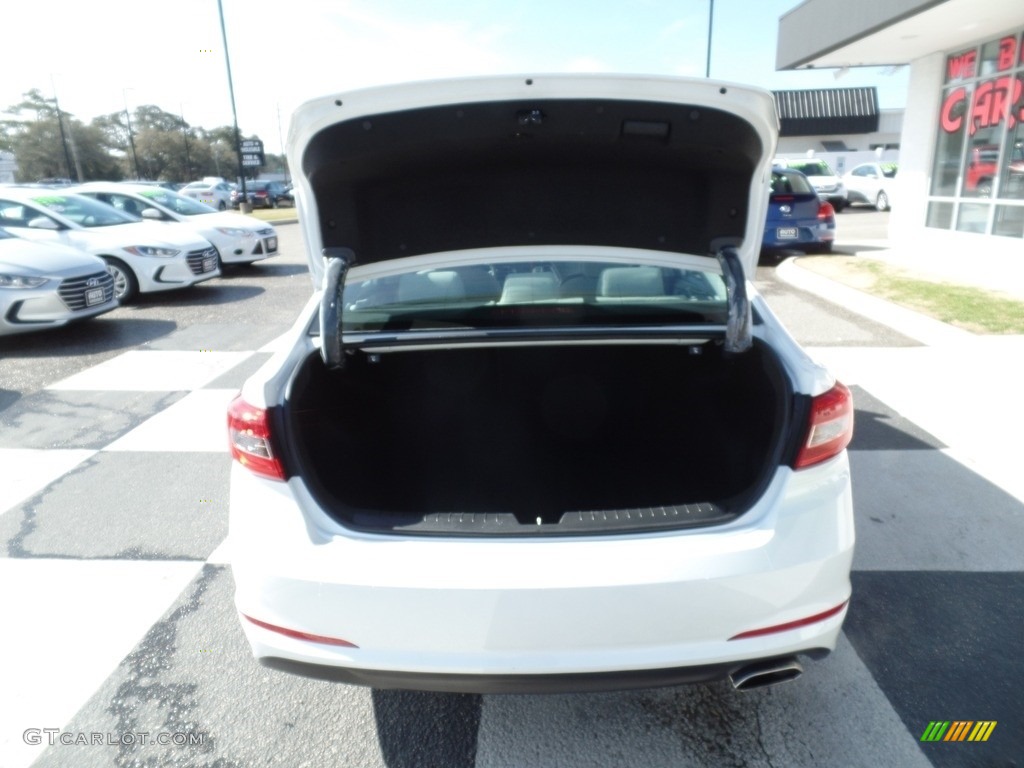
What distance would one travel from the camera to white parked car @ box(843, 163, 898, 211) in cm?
2370

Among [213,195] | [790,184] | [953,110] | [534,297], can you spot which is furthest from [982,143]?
[213,195]

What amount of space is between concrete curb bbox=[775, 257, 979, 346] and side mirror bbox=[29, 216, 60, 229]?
10.1 metres

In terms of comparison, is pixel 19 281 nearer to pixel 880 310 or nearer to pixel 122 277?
pixel 122 277

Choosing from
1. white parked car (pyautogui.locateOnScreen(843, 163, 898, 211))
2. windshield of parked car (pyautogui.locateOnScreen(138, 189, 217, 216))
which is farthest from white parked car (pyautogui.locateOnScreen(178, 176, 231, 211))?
white parked car (pyautogui.locateOnScreen(843, 163, 898, 211))

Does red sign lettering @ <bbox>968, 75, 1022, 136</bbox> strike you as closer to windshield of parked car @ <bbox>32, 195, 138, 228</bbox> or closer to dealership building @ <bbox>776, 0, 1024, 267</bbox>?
dealership building @ <bbox>776, 0, 1024, 267</bbox>

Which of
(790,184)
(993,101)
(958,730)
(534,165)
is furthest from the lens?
(790,184)

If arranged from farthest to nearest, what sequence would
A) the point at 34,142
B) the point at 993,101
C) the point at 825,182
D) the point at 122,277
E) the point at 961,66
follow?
the point at 34,142 → the point at 825,182 → the point at 961,66 → the point at 993,101 → the point at 122,277

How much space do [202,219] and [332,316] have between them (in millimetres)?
11277

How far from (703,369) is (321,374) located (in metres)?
1.47

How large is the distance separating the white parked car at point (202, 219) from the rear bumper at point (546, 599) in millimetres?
10989

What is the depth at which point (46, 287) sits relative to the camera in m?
7.20

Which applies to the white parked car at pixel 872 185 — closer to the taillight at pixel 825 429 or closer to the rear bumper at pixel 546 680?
the taillight at pixel 825 429

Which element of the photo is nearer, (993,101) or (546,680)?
(546,680)

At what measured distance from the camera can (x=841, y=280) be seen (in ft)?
32.7
